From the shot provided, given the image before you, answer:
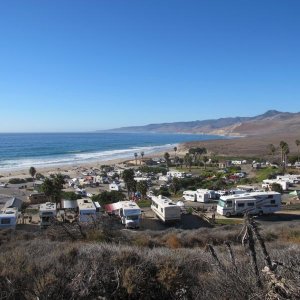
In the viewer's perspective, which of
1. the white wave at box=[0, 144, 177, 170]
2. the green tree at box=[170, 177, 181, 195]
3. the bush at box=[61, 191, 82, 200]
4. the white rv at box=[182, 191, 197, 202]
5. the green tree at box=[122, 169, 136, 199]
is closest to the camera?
the white rv at box=[182, 191, 197, 202]

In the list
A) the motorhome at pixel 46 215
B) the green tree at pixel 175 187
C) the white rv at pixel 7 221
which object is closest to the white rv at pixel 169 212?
the motorhome at pixel 46 215

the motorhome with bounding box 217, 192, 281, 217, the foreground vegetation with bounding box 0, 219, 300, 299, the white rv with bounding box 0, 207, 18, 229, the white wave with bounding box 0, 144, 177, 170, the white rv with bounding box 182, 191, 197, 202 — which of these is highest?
the foreground vegetation with bounding box 0, 219, 300, 299

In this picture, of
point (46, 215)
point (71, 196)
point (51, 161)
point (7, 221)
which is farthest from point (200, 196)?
point (51, 161)

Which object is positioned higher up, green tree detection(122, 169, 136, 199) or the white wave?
green tree detection(122, 169, 136, 199)

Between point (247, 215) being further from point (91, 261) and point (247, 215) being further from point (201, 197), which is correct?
point (201, 197)

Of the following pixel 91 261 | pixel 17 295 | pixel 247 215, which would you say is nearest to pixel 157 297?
pixel 91 261

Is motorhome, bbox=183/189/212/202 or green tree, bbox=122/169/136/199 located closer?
motorhome, bbox=183/189/212/202

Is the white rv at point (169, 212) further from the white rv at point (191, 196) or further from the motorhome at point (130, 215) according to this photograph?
the white rv at point (191, 196)

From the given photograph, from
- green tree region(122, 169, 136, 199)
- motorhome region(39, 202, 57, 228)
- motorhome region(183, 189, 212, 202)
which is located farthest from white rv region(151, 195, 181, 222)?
green tree region(122, 169, 136, 199)

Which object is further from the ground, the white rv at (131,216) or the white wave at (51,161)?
the white rv at (131,216)

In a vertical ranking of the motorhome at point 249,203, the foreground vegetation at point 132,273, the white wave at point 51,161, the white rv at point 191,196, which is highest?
the foreground vegetation at point 132,273

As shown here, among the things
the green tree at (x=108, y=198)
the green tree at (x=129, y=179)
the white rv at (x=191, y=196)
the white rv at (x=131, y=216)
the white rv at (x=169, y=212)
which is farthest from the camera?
the green tree at (x=129, y=179)

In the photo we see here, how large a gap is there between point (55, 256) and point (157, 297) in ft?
11.1

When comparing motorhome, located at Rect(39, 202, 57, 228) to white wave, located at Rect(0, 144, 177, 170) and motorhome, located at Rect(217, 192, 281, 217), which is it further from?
white wave, located at Rect(0, 144, 177, 170)
